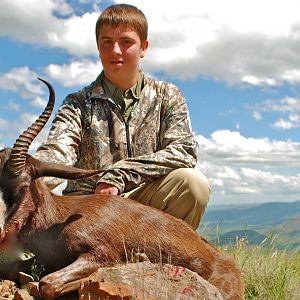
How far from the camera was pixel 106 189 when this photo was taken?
24.1 feet

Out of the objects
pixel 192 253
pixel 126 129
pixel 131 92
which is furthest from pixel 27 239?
pixel 131 92

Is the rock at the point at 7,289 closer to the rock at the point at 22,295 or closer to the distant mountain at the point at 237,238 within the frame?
the rock at the point at 22,295

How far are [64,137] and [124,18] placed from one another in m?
1.85

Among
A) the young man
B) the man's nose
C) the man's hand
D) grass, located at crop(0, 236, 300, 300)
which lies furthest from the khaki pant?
the man's nose

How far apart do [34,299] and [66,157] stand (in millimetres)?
2220

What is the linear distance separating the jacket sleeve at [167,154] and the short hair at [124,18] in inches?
37.3

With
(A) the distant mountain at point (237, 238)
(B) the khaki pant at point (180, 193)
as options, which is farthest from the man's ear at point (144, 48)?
(A) the distant mountain at point (237, 238)

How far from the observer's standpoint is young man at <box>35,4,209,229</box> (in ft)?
25.5

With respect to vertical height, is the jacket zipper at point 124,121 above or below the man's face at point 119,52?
below

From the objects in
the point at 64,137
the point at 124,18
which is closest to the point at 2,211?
the point at 64,137

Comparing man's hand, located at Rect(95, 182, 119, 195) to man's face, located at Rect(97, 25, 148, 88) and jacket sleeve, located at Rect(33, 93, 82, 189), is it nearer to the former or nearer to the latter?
jacket sleeve, located at Rect(33, 93, 82, 189)

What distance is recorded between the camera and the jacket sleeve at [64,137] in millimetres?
7559

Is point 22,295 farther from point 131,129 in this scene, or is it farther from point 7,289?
point 131,129

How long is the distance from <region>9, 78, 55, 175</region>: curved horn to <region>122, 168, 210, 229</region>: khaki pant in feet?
6.78
